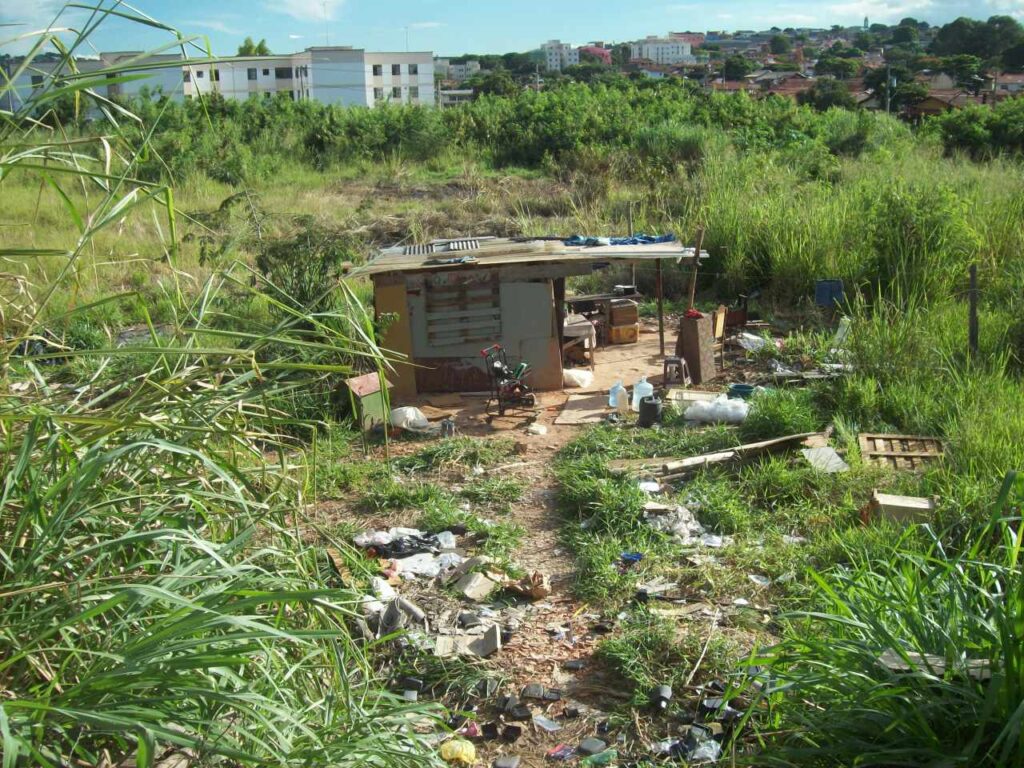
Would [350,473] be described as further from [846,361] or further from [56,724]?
[56,724]

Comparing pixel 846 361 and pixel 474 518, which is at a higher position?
pixel 846 361

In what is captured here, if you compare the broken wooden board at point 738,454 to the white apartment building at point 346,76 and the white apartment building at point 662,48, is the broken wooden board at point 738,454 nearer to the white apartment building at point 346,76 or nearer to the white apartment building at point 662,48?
the white apartment building at point 346,76

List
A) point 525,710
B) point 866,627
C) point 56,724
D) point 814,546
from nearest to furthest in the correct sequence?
point 56,724 → point 866,627 → point 525,710 → point 814,546

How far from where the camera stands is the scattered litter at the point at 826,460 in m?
6.31

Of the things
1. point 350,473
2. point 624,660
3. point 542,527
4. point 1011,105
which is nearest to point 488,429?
point 350,473

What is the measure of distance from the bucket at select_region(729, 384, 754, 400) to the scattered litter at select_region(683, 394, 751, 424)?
1.79ft

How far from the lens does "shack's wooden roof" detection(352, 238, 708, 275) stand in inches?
344

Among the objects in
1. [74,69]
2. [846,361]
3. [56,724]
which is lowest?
[846,361]

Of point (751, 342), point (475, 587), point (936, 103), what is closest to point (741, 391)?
Result: point (751, 342)

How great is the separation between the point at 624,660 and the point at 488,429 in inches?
154

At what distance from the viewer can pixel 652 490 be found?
644 centimetres

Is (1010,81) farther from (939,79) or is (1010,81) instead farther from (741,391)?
(741,391)

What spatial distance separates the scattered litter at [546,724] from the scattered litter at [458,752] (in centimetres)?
34

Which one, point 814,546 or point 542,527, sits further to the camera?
point 542,527
